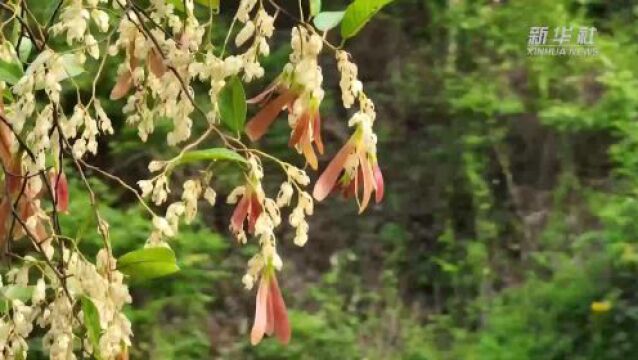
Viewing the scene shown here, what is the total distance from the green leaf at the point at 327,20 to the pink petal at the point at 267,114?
77 mm

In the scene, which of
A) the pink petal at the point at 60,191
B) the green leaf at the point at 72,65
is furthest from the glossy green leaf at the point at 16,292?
the green leaf at the point at 72,65

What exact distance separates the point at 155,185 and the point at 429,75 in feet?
7.41

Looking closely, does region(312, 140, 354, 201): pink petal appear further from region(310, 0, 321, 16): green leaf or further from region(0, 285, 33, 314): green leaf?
region(0, 285, 33, 314): green leaf

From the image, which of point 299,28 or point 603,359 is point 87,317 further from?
point 603,359

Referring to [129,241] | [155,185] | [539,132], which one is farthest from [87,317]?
[539,132]

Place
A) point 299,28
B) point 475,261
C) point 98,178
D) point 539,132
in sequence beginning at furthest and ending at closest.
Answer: point 539,132, point 475,261, point 98,178, point 299,28

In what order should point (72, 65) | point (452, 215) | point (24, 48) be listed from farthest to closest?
1. point (452, 215)
2. point (24, 48)
3. point (72, 65)

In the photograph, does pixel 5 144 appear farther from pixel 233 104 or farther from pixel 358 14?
pixel 358 14

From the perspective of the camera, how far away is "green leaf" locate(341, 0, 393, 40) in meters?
0.97

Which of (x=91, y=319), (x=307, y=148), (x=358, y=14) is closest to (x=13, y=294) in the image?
(x=91, y=319)

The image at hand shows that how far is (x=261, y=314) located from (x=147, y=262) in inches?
6.5

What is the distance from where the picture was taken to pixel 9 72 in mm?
1054

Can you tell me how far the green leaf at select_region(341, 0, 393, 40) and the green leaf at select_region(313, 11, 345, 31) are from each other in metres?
0.01

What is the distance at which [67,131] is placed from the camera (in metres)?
1.02
